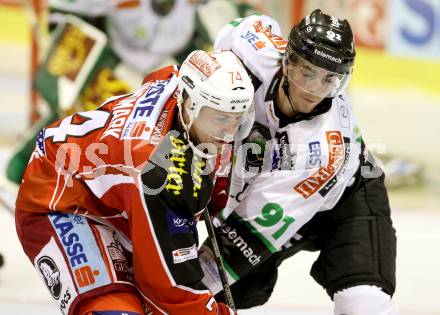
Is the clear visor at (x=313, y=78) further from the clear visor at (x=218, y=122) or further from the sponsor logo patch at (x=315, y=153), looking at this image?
the clear visor at (x=218, y=122)

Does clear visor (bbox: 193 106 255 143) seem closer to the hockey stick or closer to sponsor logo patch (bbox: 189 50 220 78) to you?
sponsor logo patch (bbox: 189 50 220 78)

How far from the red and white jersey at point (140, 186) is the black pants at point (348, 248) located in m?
0.47

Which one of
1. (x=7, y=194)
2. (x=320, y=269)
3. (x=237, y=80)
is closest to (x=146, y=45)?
(x=7, y=194)

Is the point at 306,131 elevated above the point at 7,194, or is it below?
above

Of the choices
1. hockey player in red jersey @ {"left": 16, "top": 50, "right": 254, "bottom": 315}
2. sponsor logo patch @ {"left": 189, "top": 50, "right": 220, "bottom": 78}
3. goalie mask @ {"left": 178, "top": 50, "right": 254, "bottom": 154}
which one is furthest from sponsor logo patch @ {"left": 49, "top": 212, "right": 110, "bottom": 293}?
sponsor logo patch @ {"left": 189, "top": 50, "right": 220, "bottom": 78}

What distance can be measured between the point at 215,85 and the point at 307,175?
49cm

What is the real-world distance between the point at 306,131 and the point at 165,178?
21.2 inches

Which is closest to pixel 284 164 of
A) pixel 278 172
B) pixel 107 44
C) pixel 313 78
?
pixel 278 172

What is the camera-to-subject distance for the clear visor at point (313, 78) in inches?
109

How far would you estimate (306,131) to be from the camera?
2.82 m

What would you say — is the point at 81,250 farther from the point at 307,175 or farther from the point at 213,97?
the point at 307,175

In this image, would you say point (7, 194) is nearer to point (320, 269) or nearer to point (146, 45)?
point (146, 45)

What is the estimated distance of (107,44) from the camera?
16.6ft

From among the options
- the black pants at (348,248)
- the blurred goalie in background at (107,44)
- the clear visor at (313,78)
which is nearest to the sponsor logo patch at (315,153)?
the clear visor at (313,78)
